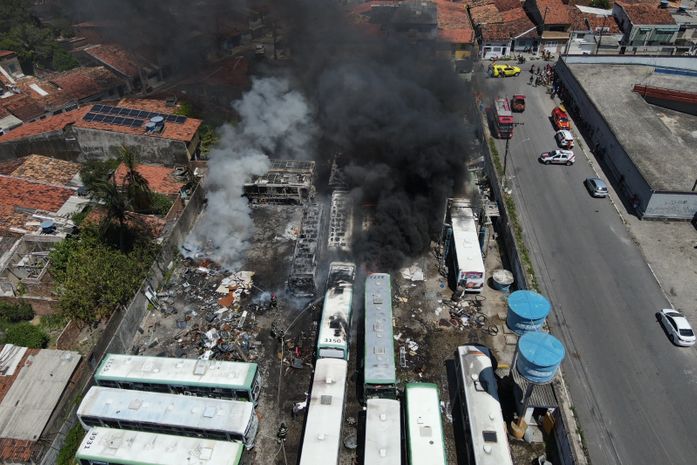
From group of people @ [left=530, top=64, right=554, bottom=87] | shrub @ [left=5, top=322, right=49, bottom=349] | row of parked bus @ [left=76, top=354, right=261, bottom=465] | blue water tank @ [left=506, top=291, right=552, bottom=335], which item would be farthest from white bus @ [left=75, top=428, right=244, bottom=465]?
group of people @ [left=530, top=64, right=554, bottom=87]

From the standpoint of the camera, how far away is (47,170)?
30.9m

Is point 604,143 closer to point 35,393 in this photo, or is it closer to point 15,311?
point 35,393

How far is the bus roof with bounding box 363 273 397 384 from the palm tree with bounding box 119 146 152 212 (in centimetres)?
1353

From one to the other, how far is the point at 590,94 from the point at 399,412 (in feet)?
90.9

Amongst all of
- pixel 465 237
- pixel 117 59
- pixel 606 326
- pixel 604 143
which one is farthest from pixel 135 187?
pixel 604 143

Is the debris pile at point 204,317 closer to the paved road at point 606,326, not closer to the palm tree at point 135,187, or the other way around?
the palm tree at point 135,187

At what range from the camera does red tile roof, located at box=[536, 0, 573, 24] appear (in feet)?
144

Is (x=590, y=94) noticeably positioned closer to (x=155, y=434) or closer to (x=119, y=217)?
(x=119, y=217)

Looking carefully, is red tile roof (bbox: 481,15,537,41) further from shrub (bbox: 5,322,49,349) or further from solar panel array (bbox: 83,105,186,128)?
shrub (bbox: 5,322,49,349)

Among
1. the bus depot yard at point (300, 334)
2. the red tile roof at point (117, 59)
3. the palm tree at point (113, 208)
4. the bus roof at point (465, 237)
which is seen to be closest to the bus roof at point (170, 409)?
the bus depot yard at point (300, 334)

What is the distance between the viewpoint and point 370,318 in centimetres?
2058

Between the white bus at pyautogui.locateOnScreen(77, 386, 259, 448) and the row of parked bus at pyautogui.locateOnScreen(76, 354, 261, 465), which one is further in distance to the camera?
the white bus at pyautogui.locateOnScreen(77, 386, 259, 448)

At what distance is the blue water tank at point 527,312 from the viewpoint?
1742 cm

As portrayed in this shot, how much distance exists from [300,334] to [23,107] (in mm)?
32639
